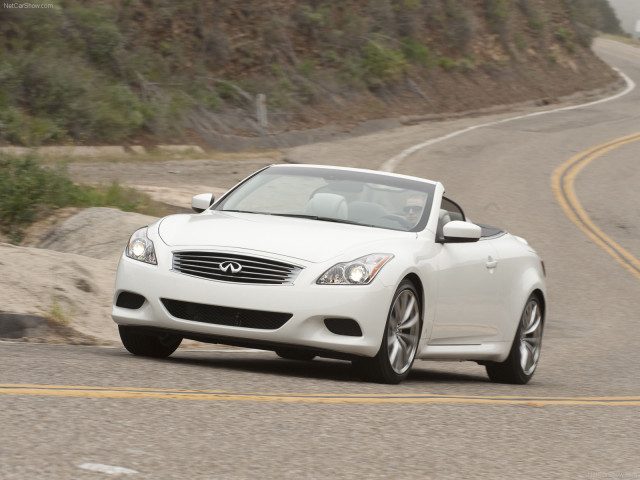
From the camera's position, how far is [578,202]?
74.9ft

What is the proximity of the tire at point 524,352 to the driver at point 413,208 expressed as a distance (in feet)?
4.98

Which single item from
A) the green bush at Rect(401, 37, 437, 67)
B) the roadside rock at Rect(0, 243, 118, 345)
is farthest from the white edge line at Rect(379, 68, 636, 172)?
the roadside rock at Rect(0, 243, 118, 345)

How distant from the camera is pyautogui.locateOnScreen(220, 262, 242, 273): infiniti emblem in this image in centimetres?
743

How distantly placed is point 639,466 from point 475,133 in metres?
26.1

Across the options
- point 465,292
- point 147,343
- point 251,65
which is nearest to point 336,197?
point 465,292

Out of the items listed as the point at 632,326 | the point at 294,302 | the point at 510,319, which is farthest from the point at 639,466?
the point at 632,326

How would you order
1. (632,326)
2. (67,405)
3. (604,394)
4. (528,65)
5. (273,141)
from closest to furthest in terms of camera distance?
1. (67,405)
2. (604,394)
3. (632,326)
4. (273,141)
5. (528,65)

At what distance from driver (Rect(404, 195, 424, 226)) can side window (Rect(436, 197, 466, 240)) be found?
0.62 ft

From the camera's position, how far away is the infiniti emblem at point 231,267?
743 cm

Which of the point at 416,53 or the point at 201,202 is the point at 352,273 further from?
the point at 416,53

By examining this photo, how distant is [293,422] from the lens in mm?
5906

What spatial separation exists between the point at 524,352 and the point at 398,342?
2.24 m

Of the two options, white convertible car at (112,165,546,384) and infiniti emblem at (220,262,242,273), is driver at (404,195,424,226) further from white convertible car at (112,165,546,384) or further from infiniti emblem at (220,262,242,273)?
infiniti emblem at (220,262,242,273)

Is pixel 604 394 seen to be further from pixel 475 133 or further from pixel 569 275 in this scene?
pixel 475 133
